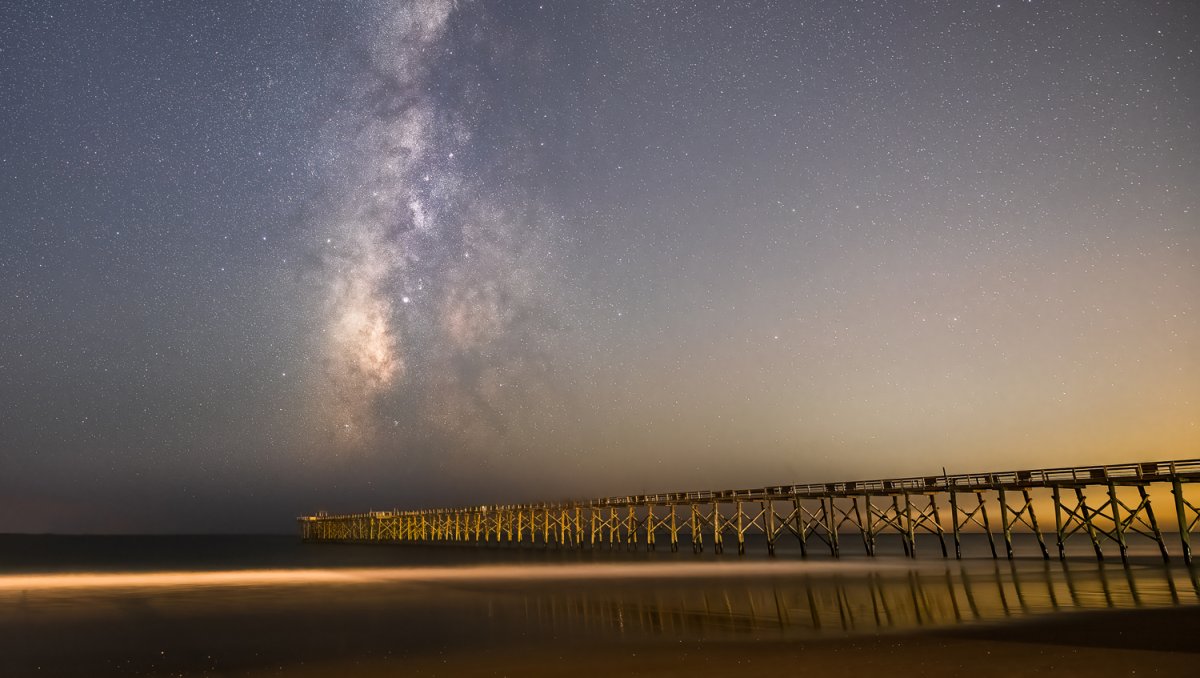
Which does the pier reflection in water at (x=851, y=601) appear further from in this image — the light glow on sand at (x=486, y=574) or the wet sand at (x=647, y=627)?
the light glow on sand at (x=486, y=574)

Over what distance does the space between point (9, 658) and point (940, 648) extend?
19.5 metres

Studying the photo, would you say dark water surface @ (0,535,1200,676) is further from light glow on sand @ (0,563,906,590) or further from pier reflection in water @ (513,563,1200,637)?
light glow on sand @ (0,563,906,590)

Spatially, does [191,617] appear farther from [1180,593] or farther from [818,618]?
[1180,593]

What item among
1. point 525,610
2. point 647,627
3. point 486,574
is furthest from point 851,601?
point 486,574

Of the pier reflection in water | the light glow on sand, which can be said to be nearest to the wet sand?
the pier reflection in water

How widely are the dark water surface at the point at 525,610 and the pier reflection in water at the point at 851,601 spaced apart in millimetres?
69

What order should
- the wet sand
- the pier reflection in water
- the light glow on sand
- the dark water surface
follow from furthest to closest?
the light glow on sand, the pier reflection in water, the dark water surface, the wet sand

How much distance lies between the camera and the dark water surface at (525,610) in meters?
16.5

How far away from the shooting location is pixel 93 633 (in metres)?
20.8

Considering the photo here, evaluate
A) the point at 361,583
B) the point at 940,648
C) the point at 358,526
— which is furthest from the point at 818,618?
the point at 358,526

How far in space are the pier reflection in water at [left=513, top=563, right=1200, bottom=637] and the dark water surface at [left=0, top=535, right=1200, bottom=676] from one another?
69mm

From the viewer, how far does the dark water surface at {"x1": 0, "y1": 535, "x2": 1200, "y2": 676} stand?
16.5m

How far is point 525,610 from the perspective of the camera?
22891 millimetres

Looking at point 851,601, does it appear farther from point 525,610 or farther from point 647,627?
point 525,610
